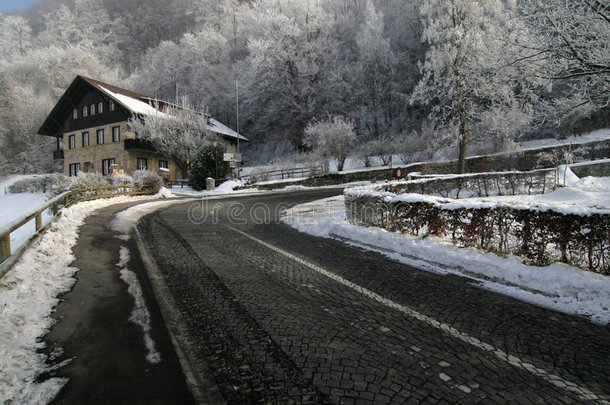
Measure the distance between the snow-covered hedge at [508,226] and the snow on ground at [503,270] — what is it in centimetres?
22

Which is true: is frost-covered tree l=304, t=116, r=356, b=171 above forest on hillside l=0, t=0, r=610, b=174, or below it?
below

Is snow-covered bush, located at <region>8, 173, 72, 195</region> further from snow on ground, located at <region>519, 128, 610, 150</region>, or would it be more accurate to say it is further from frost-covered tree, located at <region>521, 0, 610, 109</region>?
snow on ground, located at <region>519, 128, 610, 150</region>

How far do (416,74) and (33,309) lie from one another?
1814 inches

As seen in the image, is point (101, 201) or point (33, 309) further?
point (101, 201)

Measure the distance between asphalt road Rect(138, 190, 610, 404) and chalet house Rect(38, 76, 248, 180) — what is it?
98.9 ft

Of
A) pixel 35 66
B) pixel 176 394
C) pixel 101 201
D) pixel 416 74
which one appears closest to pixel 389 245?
pixel 176 394

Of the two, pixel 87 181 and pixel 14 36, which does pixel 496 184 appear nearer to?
pixel 87 181

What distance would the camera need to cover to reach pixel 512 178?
16.6 m

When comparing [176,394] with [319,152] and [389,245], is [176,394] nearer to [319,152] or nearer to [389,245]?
[389,245]

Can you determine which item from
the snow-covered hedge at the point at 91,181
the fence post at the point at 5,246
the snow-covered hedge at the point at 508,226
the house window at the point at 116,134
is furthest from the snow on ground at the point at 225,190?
the fence post at the point at 5,246

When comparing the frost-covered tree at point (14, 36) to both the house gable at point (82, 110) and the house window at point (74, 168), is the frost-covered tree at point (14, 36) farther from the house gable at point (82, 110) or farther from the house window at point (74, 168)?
the house window at point (74, 168)

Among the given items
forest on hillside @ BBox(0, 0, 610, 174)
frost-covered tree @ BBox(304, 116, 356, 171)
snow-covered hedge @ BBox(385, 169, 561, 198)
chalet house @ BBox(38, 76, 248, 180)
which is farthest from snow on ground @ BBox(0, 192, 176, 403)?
frost-covered tree @ BBox(304, 116, 356, 171)

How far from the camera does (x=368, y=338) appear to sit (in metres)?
3.69

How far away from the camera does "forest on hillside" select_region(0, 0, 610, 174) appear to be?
24.3 meters
